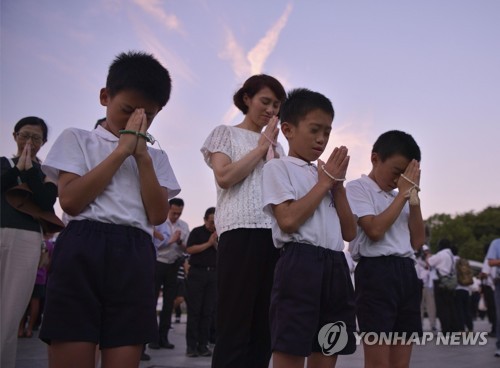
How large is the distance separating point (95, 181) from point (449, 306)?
10.5 metres

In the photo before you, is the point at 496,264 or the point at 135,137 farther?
the point at 496,264

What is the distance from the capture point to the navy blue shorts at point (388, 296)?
10.1 ft

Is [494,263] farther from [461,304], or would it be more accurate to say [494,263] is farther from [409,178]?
[409,178]

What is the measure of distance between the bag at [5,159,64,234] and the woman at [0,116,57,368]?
0.03 metres

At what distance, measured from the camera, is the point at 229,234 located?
292 centimetres

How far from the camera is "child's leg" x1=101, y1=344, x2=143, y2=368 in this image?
2037 mm

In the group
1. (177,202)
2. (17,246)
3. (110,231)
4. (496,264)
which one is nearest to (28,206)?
(17,246)

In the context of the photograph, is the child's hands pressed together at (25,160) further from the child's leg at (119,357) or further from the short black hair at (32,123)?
the child's leg at (119,357)

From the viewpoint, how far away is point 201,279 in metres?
7.61

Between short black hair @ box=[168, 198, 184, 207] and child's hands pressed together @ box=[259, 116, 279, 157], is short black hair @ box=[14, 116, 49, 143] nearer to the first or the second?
child's hands pressed together @ box=[259, 116, 279, 157]

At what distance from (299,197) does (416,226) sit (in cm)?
113

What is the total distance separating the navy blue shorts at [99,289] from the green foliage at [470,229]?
62.4m

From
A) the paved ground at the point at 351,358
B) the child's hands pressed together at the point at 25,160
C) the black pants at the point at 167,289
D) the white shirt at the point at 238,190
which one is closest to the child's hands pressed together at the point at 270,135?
the white shirt at the point at 238,190

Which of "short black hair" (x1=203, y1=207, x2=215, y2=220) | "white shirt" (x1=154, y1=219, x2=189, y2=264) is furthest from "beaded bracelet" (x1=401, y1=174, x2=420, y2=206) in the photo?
"short black hair" (x1=203, y1=207, x2=215, y2=220)
